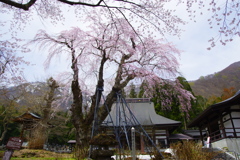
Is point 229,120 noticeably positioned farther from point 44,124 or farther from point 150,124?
point 44,124

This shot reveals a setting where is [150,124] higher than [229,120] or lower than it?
higher

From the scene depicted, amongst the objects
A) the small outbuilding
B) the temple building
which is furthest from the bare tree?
the small outbuilding

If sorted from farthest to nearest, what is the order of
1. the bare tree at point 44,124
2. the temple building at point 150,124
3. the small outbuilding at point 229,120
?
the temple building at point 150,124, the bare tree at point 44,124, the small outbuilding at point 229,120

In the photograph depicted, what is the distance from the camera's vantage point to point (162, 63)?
930cm

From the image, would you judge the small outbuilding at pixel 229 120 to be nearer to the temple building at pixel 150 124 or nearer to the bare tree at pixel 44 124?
the temple building at pixel 150 124

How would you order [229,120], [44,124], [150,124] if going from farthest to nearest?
[150,124], [44,124], [229,120]

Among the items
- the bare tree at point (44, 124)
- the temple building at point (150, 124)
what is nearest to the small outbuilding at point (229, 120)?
the temple building at point (150, 124)

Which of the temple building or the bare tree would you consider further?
the temple building

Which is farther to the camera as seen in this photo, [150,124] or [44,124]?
[150,124]

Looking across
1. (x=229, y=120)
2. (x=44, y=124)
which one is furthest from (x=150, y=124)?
(x=44, y=124)

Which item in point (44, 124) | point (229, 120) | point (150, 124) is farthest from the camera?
point (150, 124)

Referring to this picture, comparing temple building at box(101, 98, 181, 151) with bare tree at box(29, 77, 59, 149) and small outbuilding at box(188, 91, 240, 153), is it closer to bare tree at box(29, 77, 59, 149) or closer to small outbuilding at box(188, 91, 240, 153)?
small outbuilding at box(188, 91, 240, 153)

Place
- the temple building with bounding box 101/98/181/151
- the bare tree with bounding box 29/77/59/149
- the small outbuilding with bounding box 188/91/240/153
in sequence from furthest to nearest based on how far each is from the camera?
the temple building with bounding box 101/98/181/151
the bare tree with bounding box 29/77/59/149
the small outbuilding with bounding box 188/91/240/153

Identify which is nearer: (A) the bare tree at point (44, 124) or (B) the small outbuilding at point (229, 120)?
(B) the small outbuilding at point (229, 120)
